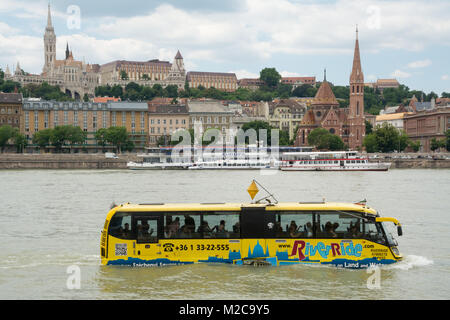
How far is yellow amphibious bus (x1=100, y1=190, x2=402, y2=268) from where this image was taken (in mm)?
15109

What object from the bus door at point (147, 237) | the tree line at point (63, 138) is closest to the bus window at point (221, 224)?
the bus door at point (147, 237)

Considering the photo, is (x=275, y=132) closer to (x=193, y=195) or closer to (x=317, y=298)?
(x=193, y=195)

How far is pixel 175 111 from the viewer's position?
135000mm

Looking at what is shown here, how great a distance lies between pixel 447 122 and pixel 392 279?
117 meters

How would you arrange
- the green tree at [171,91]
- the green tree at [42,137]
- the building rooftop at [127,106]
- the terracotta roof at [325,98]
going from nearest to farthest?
the green tree at [42,137] < the building rooftop at [127,106] < the terracotta roof at [325,98] < the green tree at [171,91]

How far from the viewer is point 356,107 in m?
144

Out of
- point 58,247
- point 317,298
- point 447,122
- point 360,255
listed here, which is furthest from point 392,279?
point 447,122

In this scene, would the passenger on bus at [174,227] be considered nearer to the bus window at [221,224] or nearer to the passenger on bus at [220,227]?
the bus window at [221,224]

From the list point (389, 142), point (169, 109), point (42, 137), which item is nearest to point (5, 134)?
point (42, 137)

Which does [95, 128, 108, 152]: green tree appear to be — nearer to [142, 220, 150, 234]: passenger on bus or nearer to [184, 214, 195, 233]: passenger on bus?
[142, 220, 150, 234]: passenger on bus

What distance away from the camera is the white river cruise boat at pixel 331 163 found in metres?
90.0

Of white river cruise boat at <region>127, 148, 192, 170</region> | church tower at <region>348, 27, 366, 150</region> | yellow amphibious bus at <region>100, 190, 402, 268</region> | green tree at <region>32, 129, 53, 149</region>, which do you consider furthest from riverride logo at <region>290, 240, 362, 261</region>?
church tower at <region>348, 27, 366, 150</region>

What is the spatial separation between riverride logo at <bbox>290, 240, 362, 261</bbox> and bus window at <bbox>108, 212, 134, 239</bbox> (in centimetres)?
346

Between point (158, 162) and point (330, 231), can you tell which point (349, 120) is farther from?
point (330, 231)
